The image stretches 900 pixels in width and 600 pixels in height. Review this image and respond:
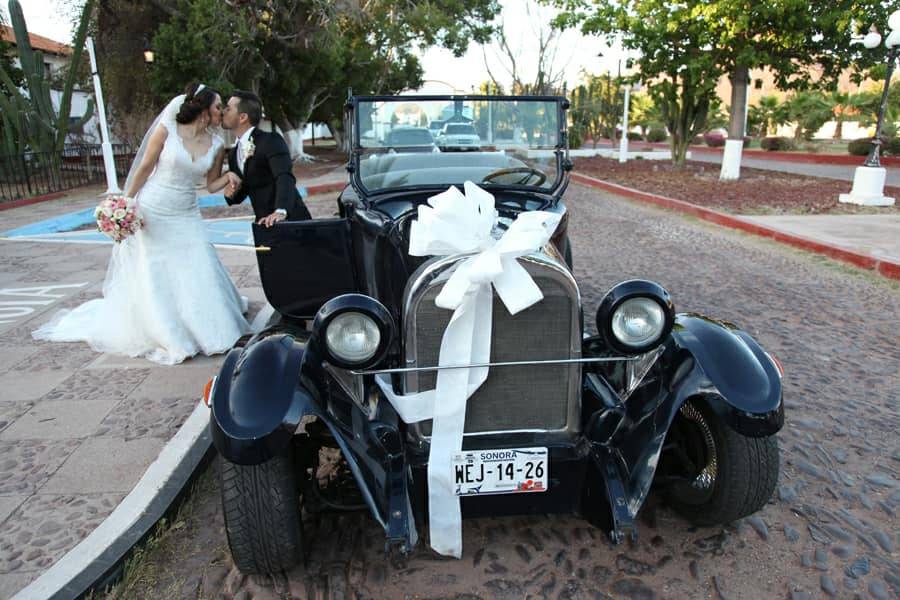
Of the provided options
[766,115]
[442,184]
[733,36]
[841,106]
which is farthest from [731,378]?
[766,115]

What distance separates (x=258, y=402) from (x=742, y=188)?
1413 centimetres

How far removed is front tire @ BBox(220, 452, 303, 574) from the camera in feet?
7.64

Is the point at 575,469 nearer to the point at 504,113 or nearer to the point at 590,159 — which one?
the point at 504,113

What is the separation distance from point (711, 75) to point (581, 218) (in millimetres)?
8387

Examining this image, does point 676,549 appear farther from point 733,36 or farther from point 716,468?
point 733,36

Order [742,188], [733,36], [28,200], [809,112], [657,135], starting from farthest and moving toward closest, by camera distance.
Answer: [657,135] → [809,112] → [733,36] → [742,188] → [28,200]

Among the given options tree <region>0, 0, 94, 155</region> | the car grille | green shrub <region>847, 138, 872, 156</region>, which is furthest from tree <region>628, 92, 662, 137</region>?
the car grille

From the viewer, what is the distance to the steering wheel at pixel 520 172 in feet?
12.7

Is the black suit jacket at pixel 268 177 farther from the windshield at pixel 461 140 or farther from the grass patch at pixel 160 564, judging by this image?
the grass patch at pixel 160 564

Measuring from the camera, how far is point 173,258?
4.63 meters

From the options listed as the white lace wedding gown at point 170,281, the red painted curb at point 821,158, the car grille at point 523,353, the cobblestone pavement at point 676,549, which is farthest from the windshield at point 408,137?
the red painted curb at point 821,158

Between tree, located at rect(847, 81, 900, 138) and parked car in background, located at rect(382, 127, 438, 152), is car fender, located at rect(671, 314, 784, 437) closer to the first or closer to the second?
parked car in background, located at rect(382, 127, 438, 152)

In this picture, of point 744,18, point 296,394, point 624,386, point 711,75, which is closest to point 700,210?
point 744,18

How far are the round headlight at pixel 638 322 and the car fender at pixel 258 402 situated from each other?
123cm
